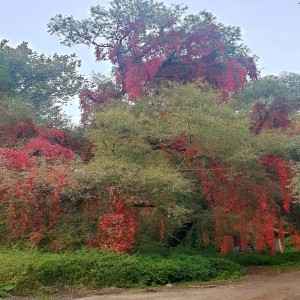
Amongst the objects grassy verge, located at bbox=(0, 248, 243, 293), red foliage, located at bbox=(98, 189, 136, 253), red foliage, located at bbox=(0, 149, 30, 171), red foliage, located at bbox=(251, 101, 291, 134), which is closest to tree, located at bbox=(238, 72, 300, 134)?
red foliage, located at bbox=(251, 101, 291, 134)

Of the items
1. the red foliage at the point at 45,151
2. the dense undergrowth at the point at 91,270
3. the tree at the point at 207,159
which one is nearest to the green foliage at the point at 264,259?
the tree at the point at 207,159

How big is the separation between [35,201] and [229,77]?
35.0 ft

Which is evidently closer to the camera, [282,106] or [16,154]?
[16,154]

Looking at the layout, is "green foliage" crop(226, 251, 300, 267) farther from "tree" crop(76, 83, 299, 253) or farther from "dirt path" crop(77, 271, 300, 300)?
"dirt path" crop(77, 271, 300, 300)

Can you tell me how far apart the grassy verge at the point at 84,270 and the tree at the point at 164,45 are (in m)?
9.11

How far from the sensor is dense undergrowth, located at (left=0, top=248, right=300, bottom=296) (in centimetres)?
1065

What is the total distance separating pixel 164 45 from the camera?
19625mm

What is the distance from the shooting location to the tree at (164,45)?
775 inches

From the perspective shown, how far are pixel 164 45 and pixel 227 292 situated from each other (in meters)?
11.9

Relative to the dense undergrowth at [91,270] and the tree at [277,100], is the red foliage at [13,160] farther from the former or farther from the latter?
the tree at [277,100]

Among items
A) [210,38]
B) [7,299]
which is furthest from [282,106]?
[7,299]

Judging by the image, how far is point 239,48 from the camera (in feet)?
69.9

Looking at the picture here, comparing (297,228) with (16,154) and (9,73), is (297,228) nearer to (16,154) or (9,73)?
(16,154)

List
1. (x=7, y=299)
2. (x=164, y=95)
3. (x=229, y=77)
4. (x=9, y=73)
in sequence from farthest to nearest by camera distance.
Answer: (x=9, y=73)
(x=229, y=77)
(x=164, y=95)
(x=7, y=299)
